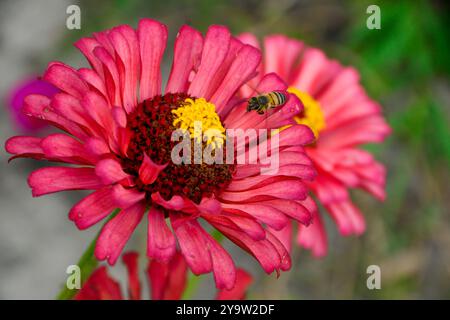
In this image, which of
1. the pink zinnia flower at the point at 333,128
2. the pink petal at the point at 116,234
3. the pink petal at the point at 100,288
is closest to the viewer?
the pink petal at the point at 116,234

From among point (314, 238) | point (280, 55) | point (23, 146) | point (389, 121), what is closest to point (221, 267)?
Answer: point (23, 146)

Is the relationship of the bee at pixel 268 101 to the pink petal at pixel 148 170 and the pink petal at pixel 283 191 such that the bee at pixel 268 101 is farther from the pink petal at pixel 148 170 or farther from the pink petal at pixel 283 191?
the pink petal at pixel 148 170

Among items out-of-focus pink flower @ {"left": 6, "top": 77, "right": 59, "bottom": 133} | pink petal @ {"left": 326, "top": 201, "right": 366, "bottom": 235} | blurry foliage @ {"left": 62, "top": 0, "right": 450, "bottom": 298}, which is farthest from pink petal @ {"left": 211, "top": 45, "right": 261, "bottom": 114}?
blurry foliage @ {"left": 62, "top": 0, "right": 450, "bottom": 298}

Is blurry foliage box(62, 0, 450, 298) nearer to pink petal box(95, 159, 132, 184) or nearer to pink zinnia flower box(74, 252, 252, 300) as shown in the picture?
pink zinnia flower box(74, 252, 252, 300)

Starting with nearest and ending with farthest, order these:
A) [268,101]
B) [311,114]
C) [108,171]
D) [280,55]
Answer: [108,171] → [268,101] → [311,114] → [280,55]

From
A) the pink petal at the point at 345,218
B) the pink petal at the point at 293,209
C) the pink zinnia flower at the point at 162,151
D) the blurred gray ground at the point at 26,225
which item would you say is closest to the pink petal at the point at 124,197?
the pink zinnia flower at the point at 162,151

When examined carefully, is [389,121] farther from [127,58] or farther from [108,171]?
[108,171]

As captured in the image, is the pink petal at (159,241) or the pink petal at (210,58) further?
the pink petal at (210,58)
